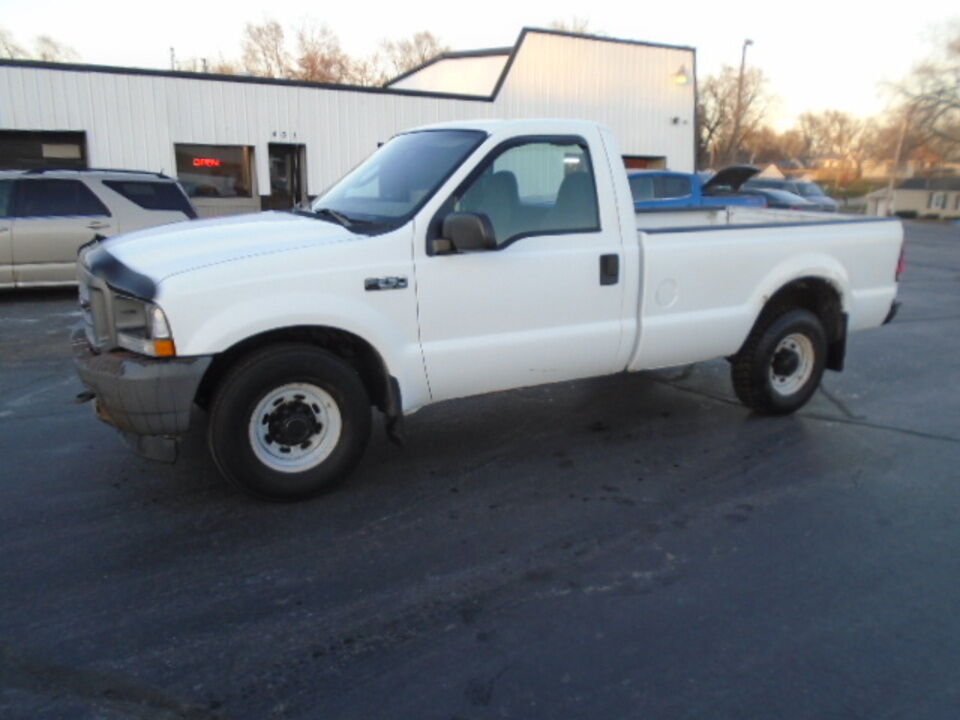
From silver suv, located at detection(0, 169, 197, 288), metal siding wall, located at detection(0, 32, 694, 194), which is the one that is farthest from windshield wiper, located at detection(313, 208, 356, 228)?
metal siding wall, located at detection(0, 32, 694, 194)

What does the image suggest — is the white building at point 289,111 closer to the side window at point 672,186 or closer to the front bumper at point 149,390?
the side window at point 672,186

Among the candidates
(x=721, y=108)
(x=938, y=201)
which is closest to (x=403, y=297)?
(x=938, y=201)

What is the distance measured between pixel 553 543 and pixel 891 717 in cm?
162

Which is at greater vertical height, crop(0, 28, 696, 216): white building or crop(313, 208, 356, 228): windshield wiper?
crop(0, 28, 696, 216): white building

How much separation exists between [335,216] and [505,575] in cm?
236

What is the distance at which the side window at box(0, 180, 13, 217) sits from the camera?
1014cm

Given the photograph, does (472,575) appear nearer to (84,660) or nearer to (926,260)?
(84,660)

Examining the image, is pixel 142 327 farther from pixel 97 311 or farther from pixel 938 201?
pixel 938 201

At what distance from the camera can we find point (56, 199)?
10.5 m

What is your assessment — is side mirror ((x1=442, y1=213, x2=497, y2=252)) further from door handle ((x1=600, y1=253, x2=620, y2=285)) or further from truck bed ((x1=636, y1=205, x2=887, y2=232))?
truck bed ((x1=636, y1=205, x2=887, y2=232))

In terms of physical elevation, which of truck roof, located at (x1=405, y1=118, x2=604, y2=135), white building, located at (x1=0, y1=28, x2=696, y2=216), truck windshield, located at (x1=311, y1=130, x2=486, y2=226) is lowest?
truck windshield, located at (x1=311, y1=130, x2=486, y2=226)

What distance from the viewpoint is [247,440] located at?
3971 mm

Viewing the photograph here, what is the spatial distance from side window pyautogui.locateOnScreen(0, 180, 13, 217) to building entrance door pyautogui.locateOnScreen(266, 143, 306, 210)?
9.08m

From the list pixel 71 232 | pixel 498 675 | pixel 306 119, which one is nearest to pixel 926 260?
pixel 306 119
